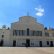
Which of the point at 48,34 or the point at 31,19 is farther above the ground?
the point at 31,19

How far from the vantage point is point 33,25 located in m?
59.8

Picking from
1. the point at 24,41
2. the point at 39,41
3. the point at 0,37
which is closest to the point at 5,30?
the point at 0,37

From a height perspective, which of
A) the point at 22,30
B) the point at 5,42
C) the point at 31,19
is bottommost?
the point at 5,42

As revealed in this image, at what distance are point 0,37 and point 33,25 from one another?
12573 mm

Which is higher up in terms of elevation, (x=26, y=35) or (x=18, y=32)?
(x=18, y=32)

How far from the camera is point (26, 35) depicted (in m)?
58.0

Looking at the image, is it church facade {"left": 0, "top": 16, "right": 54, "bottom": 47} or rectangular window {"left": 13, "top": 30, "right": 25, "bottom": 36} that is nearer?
church facade {"left": 0, "top": 16, "right": 54, "bottom": 47}

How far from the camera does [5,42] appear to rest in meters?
57.4

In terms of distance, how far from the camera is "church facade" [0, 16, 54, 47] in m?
57.2

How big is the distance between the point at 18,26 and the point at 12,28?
225cm

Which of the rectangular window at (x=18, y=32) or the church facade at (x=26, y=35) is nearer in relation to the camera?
the church facade at (x=26, y=35)

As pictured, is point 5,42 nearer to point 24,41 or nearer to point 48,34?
point 24,41

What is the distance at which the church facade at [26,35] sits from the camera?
57.2 metres

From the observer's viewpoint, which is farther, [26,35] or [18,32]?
[18,32]
